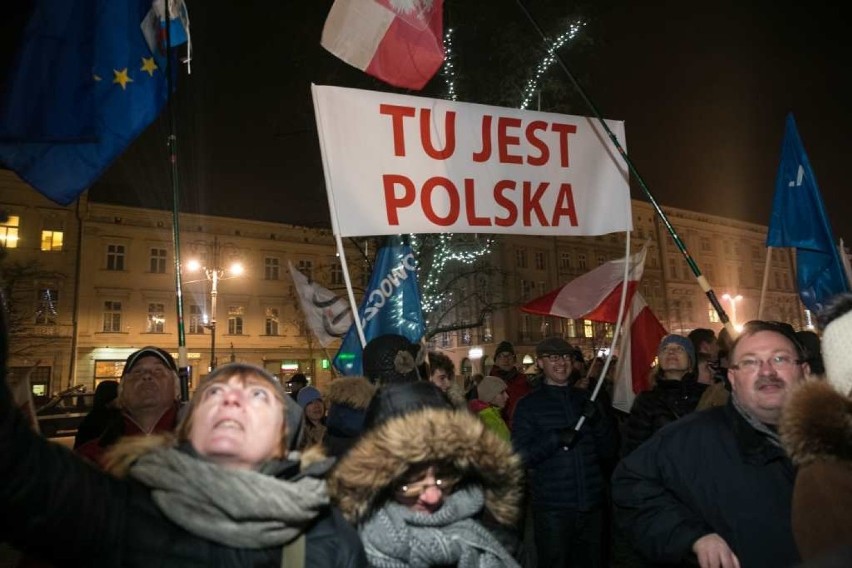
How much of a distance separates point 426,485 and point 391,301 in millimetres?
3680

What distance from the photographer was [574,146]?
216 inches

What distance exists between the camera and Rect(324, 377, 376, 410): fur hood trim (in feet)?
11.9

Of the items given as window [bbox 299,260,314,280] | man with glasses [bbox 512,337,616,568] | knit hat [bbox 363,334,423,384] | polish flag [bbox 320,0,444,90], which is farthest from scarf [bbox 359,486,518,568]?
window [bbox 299,260,314,280]

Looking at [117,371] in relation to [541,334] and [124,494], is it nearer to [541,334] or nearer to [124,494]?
[541,334]

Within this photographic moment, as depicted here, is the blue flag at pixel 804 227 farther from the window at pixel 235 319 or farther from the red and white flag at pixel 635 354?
the window at pixel 235 319

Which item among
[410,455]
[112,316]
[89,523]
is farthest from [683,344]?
[112,316]

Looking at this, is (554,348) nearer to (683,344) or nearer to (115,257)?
(683,344)

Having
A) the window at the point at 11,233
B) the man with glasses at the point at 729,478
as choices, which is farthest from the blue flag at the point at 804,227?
the window at the point at 11,233

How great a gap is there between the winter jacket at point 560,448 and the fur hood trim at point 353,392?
1506 mm

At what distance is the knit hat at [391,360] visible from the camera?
351 centimetres

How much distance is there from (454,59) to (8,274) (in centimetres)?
2586

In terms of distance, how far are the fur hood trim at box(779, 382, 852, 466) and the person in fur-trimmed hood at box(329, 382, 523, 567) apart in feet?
3.32

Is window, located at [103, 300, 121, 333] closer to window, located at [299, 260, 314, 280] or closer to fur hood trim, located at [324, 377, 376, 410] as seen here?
window, located at [299, 260, 314, 280]

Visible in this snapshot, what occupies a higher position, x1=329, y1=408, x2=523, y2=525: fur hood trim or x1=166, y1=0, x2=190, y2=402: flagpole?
x1=166, y1=0, x2=190, y2=402: flagpole
